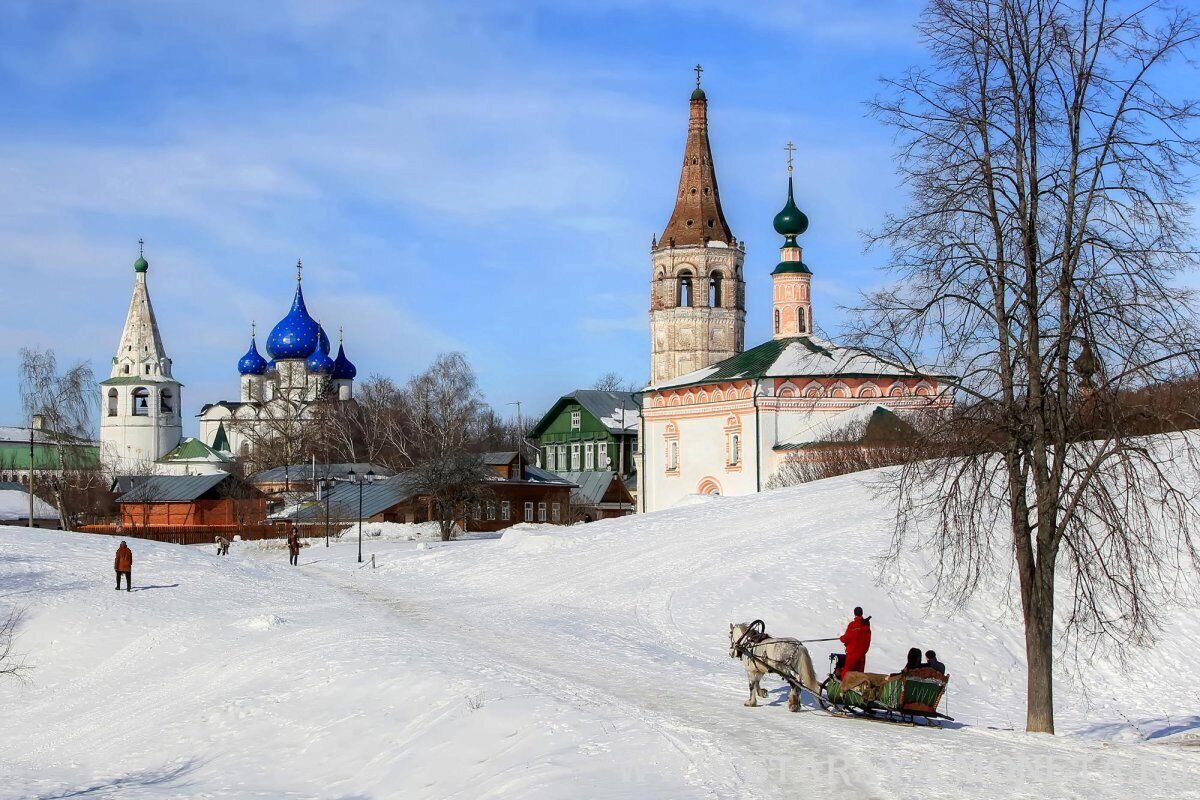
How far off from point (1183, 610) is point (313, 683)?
17.1m

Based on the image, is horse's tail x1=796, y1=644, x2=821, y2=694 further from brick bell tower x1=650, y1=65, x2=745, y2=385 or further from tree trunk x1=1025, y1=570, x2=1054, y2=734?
brick bell tower x1=650, y1=65, x2=745, y2=385

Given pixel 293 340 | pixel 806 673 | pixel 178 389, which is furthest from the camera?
pixel 178 389

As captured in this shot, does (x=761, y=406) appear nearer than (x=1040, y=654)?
No

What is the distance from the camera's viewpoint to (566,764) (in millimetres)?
13461

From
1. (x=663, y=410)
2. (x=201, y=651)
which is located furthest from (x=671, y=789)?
(x=663, y=410)

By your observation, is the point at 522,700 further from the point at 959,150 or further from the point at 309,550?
the point at 309,550

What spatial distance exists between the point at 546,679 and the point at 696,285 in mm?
63992

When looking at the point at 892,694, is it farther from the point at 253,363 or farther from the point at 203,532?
the point at 253,363

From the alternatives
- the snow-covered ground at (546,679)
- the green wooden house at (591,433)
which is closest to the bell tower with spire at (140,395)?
the green wooden house at (591,433)

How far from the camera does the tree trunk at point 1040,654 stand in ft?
51.4

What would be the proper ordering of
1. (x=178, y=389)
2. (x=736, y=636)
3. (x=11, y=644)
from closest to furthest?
(x=736, y=636) < (x=11, y=644) < (x=178, y=389)

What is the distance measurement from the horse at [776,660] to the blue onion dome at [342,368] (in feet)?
320

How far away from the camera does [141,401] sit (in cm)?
11588

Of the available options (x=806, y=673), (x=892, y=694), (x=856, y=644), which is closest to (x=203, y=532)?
(x=856, y=644)
